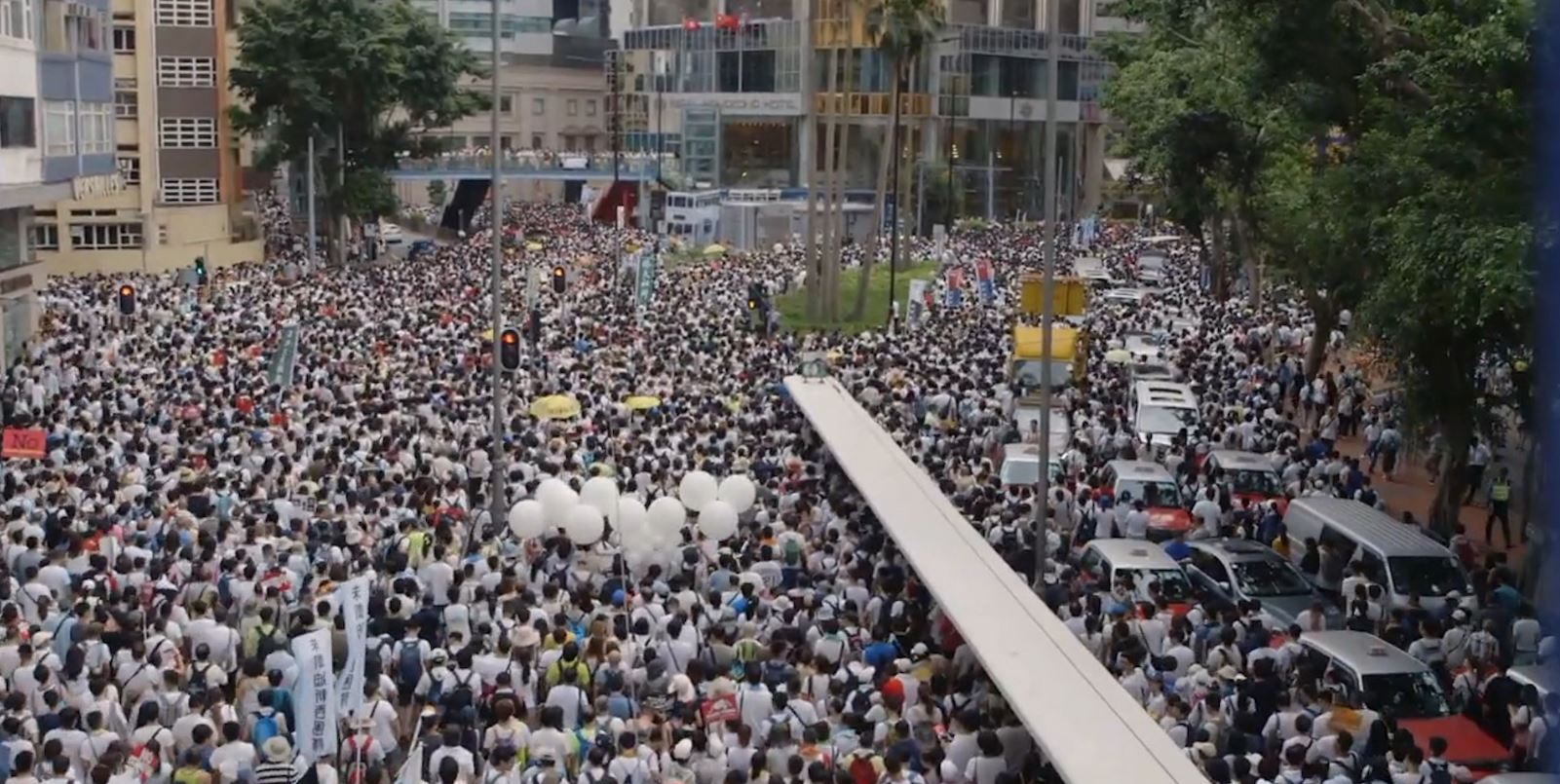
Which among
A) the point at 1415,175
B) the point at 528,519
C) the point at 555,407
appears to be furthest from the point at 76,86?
the point at 1415,175

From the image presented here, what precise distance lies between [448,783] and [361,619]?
1656mm

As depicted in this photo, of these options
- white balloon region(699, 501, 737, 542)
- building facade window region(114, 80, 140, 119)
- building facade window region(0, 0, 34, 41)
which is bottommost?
white balloon region(699, 501, 737, 542)

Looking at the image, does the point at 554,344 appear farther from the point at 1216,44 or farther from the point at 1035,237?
the point at 1035,237

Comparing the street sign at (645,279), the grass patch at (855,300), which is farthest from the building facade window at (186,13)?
the street sign at (645,279)

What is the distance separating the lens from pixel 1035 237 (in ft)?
243

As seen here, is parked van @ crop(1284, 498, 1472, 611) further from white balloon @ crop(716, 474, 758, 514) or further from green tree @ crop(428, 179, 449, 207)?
green tree @ crop(428, 179, 449, 207)

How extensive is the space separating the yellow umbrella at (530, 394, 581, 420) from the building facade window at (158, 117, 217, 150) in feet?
131

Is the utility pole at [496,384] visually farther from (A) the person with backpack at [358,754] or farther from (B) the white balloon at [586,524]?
(A) the person with backpack at [358,754]

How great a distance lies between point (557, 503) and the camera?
57.8ft

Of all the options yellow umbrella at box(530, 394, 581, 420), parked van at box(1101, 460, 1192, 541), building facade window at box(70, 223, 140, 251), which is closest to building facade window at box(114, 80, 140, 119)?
building facade window at box(70, 223, 140, 251)

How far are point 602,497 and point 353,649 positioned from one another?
5.47m

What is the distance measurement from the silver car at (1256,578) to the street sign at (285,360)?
10896mm

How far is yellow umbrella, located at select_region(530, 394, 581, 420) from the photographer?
23453mm

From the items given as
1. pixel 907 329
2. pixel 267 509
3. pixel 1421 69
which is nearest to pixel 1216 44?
pixel 907 329
